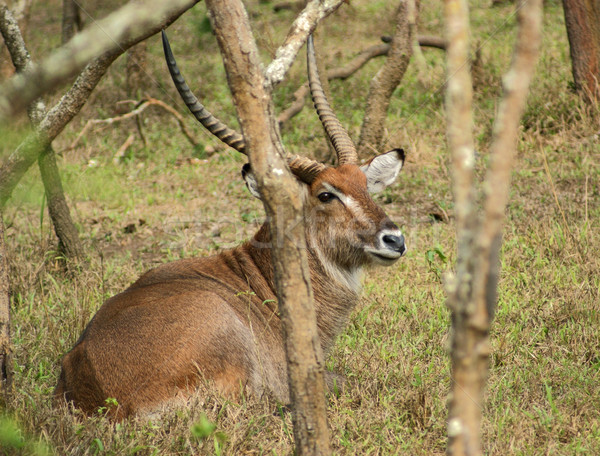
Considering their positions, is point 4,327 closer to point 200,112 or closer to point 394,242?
point 200,112

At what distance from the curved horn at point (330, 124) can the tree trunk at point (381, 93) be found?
283 centimetres

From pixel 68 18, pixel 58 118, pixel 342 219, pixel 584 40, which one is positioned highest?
pixel 68 18

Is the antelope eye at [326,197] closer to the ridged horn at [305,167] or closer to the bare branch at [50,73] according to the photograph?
the ridged horn at [305,167]

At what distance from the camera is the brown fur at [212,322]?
3178 millimetres

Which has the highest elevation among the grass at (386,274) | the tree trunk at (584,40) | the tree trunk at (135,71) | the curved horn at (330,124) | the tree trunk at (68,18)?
the tree trunk at (68,18)

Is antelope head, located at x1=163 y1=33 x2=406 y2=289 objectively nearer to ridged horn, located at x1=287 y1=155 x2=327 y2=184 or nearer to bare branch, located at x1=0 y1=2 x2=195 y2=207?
ridged horn, located at x1=287 y1=155 x2=327 y2=184

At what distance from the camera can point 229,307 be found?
11.7 feet

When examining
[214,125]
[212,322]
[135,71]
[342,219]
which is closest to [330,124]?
[342,219]

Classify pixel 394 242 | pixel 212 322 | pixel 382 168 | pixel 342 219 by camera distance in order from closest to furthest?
pixel 212 322, pixel 394 242, pixel 342 219, pixel 382 168

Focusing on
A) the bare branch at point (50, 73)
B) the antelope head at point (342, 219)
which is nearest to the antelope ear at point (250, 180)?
the antelope head at point (342, 219)

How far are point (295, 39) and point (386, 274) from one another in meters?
2.94

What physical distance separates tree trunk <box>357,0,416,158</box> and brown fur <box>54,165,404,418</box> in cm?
320

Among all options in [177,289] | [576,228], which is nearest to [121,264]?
[177,289]

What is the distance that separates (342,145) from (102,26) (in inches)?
110
